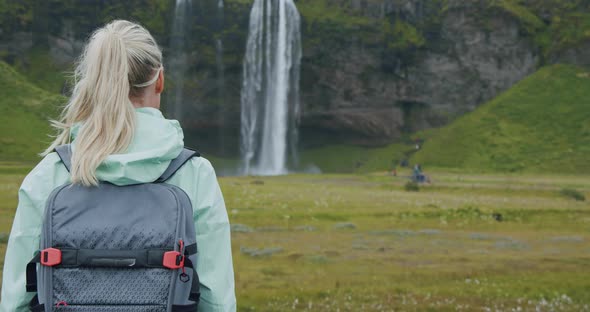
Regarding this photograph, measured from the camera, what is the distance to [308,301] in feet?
39.7

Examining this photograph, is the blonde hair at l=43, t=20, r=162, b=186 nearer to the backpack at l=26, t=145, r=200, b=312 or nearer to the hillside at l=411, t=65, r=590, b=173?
the backpack at l=26, t=145, r=200, b=312

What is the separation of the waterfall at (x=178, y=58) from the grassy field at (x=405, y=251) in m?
52.5

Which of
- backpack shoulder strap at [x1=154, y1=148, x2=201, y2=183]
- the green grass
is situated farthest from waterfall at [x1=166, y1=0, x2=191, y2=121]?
backpack shoulder strap at [x1=154, y1=148, x2=201, y2=183]

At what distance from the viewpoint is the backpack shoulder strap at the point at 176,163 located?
3.61m

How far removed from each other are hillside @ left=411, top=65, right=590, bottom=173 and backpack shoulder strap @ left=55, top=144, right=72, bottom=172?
6471 cm

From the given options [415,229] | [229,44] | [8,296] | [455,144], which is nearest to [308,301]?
[8,296]

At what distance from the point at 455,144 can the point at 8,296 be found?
73282 millimetres

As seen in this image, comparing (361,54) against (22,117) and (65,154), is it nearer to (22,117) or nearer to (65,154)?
(22,117)

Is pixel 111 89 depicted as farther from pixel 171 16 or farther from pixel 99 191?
pixel 171 16

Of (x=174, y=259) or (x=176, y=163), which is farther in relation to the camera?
(x=176, y=163)

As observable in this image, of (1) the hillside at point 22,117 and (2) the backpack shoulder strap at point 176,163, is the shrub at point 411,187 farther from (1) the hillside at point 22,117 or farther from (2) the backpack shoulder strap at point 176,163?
(2) the backpack shoulder strap at point 176,163

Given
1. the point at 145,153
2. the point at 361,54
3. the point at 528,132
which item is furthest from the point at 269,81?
the point at 145,153

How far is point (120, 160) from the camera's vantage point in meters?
3.43

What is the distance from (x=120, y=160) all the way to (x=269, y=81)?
84.1 metres
